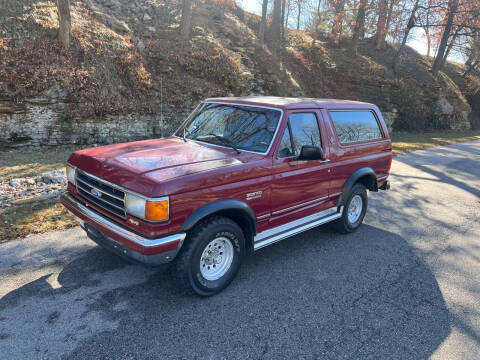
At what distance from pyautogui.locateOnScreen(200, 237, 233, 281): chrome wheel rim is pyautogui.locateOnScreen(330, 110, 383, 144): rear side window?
98.0 inches

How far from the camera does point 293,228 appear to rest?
445cm

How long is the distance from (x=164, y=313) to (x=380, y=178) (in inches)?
174

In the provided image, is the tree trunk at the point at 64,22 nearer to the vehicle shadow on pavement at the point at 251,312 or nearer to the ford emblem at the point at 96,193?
the vehicle shadow on pavement at the point at 251,312

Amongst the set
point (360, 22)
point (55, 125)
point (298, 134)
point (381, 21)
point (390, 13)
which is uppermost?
point (390, 13)

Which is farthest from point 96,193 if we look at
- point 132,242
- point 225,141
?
point 225,141

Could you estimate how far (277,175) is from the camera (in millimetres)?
4082

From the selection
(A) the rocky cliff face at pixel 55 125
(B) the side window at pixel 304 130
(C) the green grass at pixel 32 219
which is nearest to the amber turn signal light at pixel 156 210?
(B) the side window at pixel 304 130

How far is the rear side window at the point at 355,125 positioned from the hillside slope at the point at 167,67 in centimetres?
782

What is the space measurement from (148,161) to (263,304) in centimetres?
193

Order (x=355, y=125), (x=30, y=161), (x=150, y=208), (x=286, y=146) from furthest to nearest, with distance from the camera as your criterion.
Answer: (x=30, y=161), (x=355, y=125), (x=286, y=146), (x=150, y=208)

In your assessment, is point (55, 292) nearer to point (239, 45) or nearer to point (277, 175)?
point (277, 175)

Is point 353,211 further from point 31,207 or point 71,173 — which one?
point 31,207

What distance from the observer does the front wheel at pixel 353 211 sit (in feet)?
17.9

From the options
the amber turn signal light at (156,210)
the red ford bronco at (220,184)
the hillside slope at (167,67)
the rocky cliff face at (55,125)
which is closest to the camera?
the amber turn signal light at (156,210)
